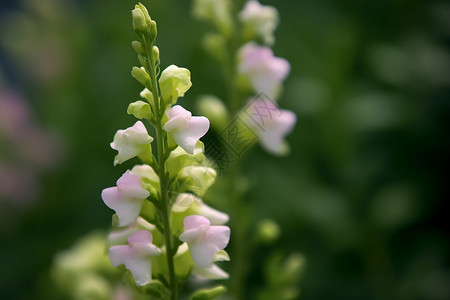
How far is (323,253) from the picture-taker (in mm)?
1688

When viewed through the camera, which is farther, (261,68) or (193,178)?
(261,68)

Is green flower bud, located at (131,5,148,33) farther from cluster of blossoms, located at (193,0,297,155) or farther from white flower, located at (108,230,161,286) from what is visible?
cluster of blossoms, located at (193,0,297,155)

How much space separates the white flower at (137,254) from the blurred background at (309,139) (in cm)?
87

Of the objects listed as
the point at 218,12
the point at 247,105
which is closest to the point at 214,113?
the point at 247,105

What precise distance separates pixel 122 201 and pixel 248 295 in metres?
0.98

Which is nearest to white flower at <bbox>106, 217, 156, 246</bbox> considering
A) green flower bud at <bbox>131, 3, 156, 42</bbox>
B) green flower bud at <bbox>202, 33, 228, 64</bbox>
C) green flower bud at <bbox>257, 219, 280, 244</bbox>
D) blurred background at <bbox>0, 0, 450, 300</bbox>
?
green flower bud at <bbox>131, 3, 156, 42</bbox>

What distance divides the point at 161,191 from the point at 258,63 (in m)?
0.49

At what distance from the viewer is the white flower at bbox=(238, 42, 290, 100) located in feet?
3.82

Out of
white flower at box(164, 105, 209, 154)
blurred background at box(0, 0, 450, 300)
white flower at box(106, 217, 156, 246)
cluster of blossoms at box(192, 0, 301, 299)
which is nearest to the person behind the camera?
white flower at box(164, 105, 209, 154)

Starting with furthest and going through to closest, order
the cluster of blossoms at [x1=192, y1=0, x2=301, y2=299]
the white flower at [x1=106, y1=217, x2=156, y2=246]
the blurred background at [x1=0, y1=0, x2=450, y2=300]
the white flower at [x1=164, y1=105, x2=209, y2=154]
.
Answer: the blurred background at [x1=0, y1=0, x2=450, y2=300], the cluster of blossoms at [x1=192, y1=0, x2=301, y2=299], the white flower at [x1=106, y1=217, x2=156, y2=246], the white flower at [x1=164, y1=105, x2=209, y2=154]

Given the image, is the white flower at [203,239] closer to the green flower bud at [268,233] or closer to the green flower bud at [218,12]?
the green flower bud at [268,233]

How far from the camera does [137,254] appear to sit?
763 millimetres

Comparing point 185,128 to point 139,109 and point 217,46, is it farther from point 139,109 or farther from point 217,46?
point 217,46

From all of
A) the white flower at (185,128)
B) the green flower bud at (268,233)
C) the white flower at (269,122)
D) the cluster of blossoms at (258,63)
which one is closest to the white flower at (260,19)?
the cluster of blossoms at (258,63)
